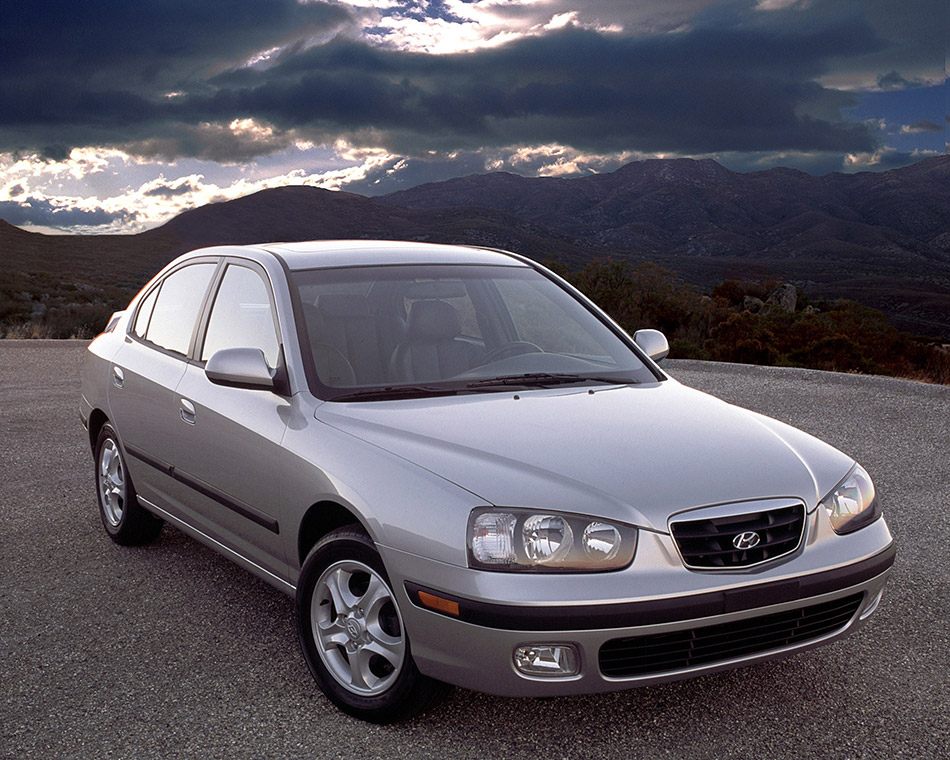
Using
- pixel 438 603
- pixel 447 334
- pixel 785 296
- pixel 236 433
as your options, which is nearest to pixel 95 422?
pixel 236 433

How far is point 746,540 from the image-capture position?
297cm

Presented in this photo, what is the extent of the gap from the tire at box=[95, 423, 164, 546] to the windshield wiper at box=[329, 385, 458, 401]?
2029 millimetres

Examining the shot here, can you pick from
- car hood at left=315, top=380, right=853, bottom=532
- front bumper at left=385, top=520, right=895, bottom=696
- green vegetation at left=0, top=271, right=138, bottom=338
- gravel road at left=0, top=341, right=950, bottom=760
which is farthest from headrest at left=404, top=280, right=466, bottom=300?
green vegetation at left=0, top=271, right=138, bottom=338

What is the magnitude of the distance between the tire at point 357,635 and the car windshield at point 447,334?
69cm

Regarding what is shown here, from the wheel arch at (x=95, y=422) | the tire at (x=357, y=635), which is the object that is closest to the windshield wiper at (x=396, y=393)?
the tire at (x=357, y=635)

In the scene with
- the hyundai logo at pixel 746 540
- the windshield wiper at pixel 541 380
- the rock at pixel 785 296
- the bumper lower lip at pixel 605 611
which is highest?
the windshield wiper at pixel 541 380

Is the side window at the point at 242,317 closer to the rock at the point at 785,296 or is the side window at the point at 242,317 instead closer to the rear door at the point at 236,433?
the rear door at the point at 236,433

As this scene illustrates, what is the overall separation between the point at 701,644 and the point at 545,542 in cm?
59

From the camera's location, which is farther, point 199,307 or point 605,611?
point 199,307

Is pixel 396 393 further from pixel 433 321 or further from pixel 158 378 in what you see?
pixel 158 378

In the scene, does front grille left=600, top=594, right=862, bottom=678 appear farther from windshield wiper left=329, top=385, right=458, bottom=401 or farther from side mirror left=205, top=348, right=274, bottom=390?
side mirror left=205, top=348, right=274, bottom=390

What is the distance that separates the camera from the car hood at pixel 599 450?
9.64 ft

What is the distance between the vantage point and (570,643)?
2.82 meters

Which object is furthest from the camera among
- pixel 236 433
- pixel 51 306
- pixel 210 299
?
pixel 51 306
